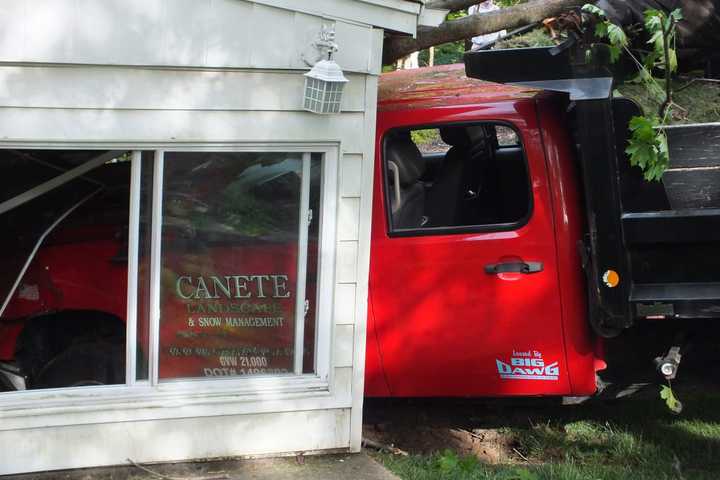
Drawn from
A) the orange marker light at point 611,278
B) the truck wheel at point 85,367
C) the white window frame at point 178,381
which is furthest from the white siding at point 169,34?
the truck wheel at point 85,367

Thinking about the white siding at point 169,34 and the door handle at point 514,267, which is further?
the door handle at point 514,267

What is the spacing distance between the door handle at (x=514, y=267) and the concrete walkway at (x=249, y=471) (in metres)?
1.24

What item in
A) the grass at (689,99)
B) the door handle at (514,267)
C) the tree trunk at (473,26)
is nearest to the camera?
the grass at (689,99)

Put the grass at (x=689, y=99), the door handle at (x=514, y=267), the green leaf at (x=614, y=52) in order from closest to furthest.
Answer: the green leaf at (x=614, y=52), the grass at (x=689, y=99), the door handle at (x=514, y=267)

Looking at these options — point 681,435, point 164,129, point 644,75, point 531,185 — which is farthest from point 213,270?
point 681,435

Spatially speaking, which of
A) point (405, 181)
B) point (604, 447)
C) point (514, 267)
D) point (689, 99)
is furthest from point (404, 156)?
point (604, 447)

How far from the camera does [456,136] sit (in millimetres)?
5898

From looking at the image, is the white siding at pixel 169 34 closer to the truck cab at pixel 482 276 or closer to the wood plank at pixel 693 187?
the truck cab at pixel 482 276

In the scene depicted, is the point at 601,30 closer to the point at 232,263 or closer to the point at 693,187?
the point at 693,187

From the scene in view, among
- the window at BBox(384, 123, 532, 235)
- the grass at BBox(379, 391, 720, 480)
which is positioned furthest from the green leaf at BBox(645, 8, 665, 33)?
the grass at BBox(379, 391, 720, 480)

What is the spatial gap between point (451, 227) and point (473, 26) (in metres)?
1.16

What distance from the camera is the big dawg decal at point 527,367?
5.48m

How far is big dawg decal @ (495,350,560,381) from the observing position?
548 centimetres

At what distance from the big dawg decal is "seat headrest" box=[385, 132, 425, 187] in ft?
3.98
